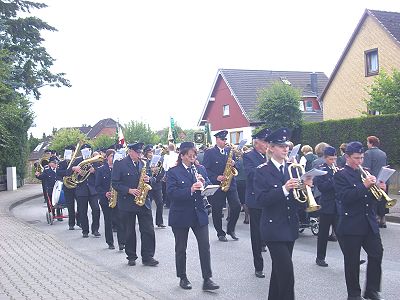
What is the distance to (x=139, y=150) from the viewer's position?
10.4 metres

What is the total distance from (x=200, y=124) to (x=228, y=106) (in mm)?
5365

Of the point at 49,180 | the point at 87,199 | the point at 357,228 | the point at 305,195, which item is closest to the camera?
the point at 305,195

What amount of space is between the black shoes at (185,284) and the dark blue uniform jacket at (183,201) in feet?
2.48

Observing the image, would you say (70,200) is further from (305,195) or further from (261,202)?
(305,195)

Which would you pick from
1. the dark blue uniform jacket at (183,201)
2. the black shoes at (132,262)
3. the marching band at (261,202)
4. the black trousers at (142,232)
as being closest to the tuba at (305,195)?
the marching band at (261,202)

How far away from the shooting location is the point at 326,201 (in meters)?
9.54

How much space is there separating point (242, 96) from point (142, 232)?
40.4 metres

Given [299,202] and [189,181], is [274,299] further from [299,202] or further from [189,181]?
[189,181]

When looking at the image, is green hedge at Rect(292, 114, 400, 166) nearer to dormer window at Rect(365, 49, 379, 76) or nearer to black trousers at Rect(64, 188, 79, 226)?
dormer window at Rect(365, 49, 379, 76)

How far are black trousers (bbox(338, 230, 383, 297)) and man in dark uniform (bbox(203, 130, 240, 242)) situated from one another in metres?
5.15

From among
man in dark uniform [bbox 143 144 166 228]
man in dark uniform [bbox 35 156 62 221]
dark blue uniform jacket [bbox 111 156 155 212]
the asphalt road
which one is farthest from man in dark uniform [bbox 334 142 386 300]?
man in dark uniform [bbox 35 156 62 221]

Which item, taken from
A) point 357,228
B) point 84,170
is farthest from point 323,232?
point 84,170

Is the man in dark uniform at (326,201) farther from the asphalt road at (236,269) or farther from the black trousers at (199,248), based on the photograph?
the black trousers at (199,248)

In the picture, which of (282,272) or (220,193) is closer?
(282,272)
